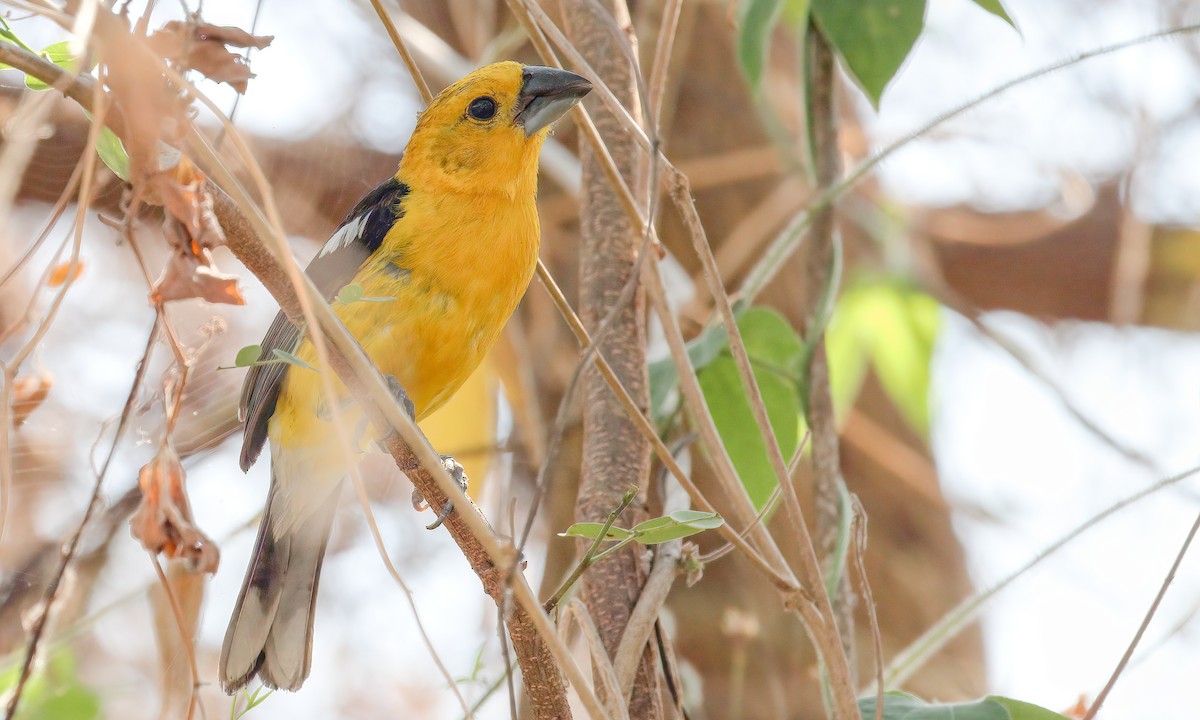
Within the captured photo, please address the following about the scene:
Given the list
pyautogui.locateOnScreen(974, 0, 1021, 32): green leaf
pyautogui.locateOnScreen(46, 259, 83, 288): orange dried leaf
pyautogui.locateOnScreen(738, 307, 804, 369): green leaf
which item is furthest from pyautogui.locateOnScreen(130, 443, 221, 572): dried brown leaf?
pyautogui.locateOnScreen(974, 0, 1021, 32): green leaf

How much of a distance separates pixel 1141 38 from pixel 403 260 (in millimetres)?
1372

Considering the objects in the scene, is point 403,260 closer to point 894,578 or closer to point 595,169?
point 595,169

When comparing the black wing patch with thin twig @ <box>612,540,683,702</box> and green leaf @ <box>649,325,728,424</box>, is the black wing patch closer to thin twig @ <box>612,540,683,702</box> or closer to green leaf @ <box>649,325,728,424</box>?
green leaf @ <box>649,325,728,424</box>

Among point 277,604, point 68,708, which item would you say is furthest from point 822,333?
point 68,708

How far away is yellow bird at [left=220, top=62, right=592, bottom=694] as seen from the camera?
2.15 metres

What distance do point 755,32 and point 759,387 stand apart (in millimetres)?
696

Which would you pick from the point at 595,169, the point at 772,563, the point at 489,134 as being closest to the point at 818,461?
the point at 772,563

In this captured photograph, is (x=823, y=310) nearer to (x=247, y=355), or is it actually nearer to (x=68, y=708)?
(x=247, y=355)

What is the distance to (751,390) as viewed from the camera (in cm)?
161

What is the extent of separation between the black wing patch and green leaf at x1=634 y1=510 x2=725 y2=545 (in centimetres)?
107

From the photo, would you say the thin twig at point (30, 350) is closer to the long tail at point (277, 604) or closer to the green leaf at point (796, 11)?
the long tail at point (277, 604)

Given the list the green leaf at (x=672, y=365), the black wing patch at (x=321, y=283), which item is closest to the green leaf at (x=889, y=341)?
the green leaf at (x=672, y=365)

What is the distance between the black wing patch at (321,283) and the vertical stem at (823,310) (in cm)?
88

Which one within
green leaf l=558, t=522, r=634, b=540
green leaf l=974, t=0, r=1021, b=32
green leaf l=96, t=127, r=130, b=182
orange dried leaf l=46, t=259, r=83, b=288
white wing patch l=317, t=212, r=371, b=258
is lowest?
green leaf l=558, t=522, r=634, b=540
